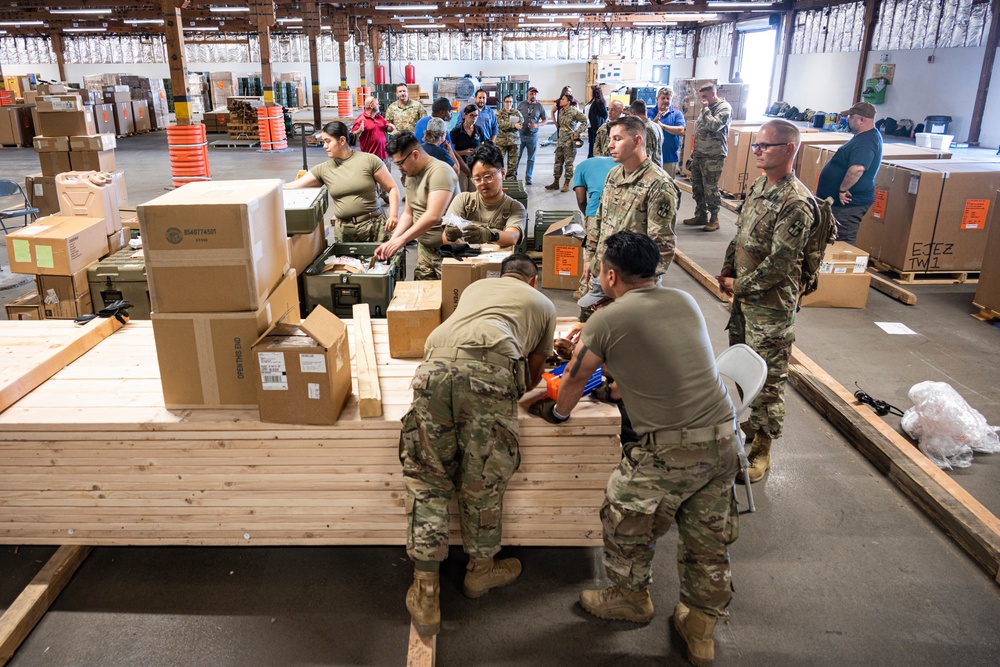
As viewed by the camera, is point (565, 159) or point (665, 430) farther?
point (565, 159)

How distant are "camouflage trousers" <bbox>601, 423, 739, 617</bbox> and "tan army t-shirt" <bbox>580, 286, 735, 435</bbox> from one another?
11cm

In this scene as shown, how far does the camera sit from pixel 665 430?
8.55ft

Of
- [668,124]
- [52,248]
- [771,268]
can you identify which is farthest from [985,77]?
[52,248]

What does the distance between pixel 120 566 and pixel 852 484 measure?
13.0 ft

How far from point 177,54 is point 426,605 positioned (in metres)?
13.1

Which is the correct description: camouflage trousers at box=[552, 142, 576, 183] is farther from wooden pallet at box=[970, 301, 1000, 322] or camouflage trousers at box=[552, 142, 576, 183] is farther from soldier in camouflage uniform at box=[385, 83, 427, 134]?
wooden pallet at box=[970, 301, 1000, 322]

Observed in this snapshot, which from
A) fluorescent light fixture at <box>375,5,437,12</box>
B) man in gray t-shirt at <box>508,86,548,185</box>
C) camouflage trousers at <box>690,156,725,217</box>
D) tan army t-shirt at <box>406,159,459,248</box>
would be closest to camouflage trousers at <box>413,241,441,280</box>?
tan army t-shirt at <box>406,159,459,248</box>

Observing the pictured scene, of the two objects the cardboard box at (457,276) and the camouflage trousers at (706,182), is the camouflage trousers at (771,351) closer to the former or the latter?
the cardboard box at (457,276)

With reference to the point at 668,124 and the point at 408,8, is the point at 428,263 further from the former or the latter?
the point at 408,8

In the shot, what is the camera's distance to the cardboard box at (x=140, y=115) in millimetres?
25688

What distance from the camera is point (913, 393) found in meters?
4.61

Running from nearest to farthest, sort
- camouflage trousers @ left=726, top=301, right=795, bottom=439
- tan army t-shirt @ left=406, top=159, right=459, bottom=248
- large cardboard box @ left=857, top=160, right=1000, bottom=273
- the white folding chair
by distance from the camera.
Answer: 1. the white folding chair
2. camouflage trousers @ left=726, top=301, right=795, bottom=439
3. tan army t-shirt @ left=406, top=159, right=459, bottom=248
4. large cardboard box @ left=857, top=160, right=1000, bottom=273

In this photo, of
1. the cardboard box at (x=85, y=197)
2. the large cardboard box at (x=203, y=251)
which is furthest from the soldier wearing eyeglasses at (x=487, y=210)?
the cardboard box at (x=85, y=197)

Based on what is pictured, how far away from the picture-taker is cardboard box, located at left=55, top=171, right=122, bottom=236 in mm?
5840
